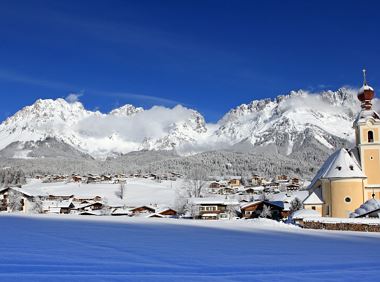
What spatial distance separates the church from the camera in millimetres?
49344

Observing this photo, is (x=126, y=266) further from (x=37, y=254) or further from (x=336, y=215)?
(x=336, y=215)

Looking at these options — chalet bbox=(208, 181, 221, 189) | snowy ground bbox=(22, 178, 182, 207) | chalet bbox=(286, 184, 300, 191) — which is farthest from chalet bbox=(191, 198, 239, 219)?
chalet bbox=(208, 181, 221, 189)

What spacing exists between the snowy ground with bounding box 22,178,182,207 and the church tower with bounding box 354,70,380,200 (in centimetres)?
7916

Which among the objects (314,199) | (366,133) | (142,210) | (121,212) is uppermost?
(366,133)

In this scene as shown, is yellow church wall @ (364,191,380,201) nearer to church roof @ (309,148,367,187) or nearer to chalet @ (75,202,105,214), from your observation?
church roof @ (309,148,367,187)

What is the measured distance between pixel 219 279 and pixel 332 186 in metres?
39.9

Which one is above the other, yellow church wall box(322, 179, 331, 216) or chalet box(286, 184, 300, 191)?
chalet box(286, 184, 300, 191)

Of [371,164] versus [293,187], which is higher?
[293,187]

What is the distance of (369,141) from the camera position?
52.4 m

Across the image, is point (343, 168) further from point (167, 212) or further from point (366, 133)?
point (167, 212)

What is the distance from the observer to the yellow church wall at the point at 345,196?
4900 centimetres

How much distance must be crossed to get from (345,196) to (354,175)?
2.37 metres

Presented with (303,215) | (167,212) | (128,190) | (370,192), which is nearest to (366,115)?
(370,192)

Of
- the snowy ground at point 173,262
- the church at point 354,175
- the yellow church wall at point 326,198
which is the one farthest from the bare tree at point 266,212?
the snowy ground at point 173,262
